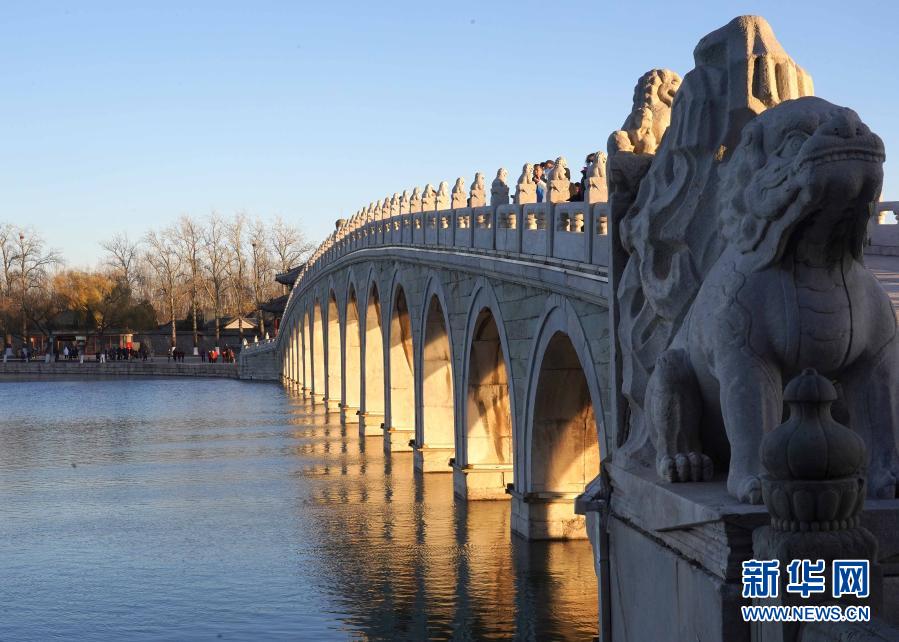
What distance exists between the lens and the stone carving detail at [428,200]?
23172 millimetres

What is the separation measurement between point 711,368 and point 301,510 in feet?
46.6

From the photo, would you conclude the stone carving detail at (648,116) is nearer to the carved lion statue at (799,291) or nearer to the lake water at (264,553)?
the carved lion statue at (799,291)

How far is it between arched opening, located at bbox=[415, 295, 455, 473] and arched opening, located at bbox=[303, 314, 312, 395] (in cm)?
2289

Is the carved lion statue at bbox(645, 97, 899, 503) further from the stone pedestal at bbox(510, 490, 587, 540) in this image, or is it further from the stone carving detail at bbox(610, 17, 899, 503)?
the stone pedestal at bbox(510, 490, 587, 540)

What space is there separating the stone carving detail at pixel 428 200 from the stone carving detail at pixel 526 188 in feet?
22.4

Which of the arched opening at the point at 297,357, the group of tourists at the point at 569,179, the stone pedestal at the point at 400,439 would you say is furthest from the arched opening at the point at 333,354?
the group of tourists at the point at 569,179

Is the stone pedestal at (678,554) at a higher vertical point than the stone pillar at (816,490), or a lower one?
lower

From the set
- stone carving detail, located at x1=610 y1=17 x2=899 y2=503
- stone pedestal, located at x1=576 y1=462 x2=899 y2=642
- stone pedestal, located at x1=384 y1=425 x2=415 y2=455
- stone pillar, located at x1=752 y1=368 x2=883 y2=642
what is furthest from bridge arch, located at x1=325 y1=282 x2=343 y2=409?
stone pillar, located at x1=752 y1=368 x2=883 y2=642

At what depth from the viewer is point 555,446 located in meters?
15.4

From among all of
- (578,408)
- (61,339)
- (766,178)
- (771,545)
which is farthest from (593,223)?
(61,339)

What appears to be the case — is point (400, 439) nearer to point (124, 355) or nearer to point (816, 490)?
point (816, 490)

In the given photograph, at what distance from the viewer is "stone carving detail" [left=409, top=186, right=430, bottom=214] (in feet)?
79.7

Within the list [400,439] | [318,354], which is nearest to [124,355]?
[318,354]

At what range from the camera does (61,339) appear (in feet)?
267
